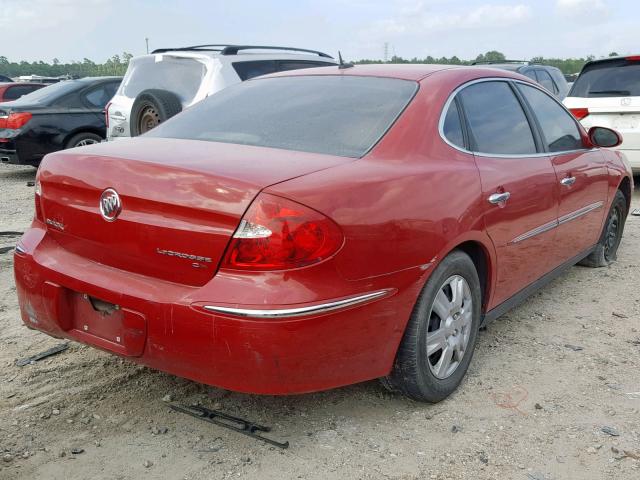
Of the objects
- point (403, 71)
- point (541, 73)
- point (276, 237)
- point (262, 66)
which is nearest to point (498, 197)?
point (403, 71)

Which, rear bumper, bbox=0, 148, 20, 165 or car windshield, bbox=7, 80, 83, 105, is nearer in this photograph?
rear bumper, bbox=0, 148, 20, 165

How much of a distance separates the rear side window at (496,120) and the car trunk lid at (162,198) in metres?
1.00

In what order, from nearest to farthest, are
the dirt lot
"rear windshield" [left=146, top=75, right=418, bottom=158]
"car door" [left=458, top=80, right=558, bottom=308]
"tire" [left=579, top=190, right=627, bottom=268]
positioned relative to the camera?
the dirt lot
"rear windshield" [left=146, top=75, right=418, bottom=158]
"car door" [left=458, top=80, right=558, bottom=308]
"tire" [left=579, top=190, right=627, bottom=268]

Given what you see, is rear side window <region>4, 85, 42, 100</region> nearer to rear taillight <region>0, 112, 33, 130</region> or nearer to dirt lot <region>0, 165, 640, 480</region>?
rear taillight <region>0, 112, 33, 130</region>

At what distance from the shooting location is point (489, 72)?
12.7 feet

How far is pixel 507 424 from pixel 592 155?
240 centimetres

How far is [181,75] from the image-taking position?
24.2ft

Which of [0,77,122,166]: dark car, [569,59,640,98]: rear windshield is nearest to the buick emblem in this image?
[569,59,640,98]: rear windshield

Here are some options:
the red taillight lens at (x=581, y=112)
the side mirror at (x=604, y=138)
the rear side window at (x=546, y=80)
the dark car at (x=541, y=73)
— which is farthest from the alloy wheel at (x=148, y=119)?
the rear side window at (x=546, y=80)

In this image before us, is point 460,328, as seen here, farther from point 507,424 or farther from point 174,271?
point 174,271

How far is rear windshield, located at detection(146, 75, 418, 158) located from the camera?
3051 millimetres

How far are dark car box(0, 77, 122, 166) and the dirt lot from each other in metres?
6.59

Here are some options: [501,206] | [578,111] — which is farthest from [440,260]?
[578,111]

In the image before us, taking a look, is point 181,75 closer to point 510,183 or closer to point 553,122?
point 553,122
